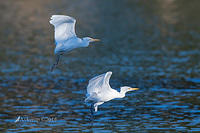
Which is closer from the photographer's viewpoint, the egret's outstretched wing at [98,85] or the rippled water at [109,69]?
the egret's outstretched wing at [98,85]

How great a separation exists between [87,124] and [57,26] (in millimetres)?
3271

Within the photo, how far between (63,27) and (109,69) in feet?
25.4

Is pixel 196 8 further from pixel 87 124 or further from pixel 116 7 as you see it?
pixel 87 124

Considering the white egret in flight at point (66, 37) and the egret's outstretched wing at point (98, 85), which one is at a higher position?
the white egret in flight at point (66, 37)

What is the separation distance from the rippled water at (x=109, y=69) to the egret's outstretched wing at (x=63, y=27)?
2.58 meters

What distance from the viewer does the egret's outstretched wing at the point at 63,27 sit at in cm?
1530

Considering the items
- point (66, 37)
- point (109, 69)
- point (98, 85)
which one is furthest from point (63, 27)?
point (109, 69)

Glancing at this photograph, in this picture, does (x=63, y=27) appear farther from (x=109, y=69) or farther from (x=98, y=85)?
(x=109, y=69)

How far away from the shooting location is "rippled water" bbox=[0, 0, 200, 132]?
50.3 feet

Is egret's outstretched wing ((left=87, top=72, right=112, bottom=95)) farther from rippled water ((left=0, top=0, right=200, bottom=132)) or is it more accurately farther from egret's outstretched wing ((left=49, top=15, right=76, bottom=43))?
egret's outstretched wing ((left=49, top=15, right=76, bottom=43))

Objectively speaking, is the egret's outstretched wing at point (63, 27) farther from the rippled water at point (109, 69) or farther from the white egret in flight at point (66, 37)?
the rippled water at point (109, 69)

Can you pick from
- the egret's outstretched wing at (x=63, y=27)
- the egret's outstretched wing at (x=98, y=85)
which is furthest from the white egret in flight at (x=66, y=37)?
the egret's outstretched wing at (x=98, y=85)

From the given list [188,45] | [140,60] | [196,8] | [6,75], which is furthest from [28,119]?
[196,8]

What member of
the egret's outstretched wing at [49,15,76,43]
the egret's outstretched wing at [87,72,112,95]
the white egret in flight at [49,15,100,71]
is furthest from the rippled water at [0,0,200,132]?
→ the egret's outstretched wing at [49,15,76,43]
